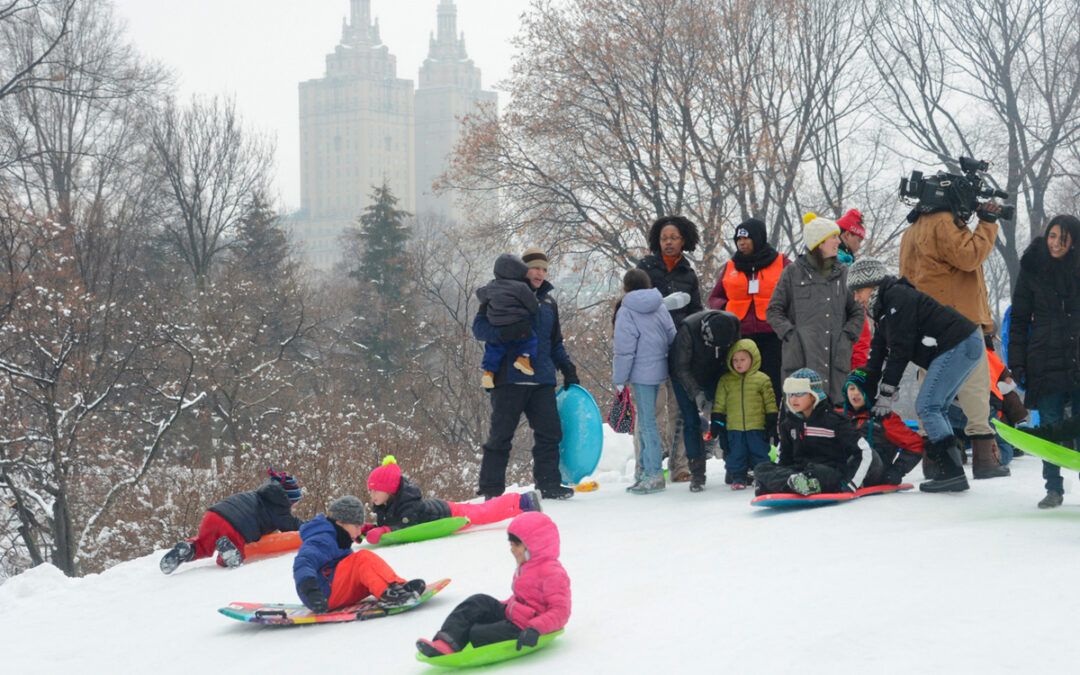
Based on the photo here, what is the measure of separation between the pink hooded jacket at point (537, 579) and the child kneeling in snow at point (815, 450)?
2931mm

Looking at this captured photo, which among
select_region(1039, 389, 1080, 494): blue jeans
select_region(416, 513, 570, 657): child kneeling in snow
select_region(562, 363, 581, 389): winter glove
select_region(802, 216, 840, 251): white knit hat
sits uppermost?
select_region(802, 216, 840, 251): white knit hat

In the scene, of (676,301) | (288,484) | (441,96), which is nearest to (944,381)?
(676,301)

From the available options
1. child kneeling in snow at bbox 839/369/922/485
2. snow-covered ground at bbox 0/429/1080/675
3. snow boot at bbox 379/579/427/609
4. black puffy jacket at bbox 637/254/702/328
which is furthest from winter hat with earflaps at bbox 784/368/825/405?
snow boot at bbox 379/579/427/609

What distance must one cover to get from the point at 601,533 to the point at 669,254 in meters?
3.00

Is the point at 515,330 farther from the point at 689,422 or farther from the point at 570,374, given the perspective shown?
the point at 689,422

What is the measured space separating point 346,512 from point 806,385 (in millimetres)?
3429

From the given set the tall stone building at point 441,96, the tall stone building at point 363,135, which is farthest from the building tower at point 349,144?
the tall stone building at point 441,96

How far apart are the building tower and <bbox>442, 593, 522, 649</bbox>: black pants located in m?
146

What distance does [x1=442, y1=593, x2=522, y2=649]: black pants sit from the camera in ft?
13.8

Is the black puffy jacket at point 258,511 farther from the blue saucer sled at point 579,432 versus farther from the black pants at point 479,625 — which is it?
the black pants at point 479,625

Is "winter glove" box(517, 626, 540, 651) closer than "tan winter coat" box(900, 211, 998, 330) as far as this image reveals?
Yes

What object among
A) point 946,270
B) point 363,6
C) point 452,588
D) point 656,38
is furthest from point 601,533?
point 363,6

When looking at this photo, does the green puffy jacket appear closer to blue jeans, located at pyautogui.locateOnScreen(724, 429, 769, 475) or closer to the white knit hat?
blue jeans, located at pyautogui.locateOnScreen(724, 429, 769, 475)

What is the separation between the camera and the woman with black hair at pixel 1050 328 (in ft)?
19.6
